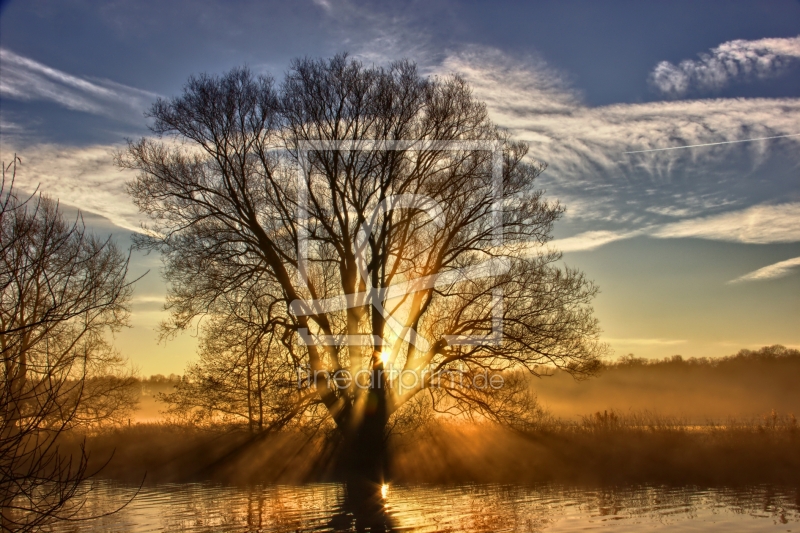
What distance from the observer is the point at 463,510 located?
15578 millimetres

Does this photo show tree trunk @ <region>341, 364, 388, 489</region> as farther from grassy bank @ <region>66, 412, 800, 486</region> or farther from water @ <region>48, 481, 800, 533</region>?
grassy bank @ <region>66, 412, 800, 486</region>

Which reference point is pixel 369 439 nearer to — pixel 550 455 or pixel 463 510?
pixel 463 510

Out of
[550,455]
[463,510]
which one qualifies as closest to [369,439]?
[463,510]

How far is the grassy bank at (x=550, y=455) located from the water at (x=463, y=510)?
1.19 meters

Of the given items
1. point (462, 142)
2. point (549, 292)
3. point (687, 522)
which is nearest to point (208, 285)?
point (462, 142)

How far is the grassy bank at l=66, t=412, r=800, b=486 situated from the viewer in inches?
774

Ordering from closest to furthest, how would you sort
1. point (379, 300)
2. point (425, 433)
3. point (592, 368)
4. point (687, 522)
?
point (687, 522)
point (592, 368)
point (379, 300)
point (425, 433)

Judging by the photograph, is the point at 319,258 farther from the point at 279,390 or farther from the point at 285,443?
the point at 285,443

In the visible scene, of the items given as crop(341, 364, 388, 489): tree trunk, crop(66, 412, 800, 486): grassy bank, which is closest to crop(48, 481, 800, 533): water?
crop(341, 364, 388, 489): tree trunk

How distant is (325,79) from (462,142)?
4.22m

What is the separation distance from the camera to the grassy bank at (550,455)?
19.7 m

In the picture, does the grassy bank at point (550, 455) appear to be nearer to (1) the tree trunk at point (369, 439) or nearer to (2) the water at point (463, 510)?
(1) the tree trunk at point (369, 439)

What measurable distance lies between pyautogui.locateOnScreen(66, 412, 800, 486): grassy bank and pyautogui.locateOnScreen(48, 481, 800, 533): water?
3.91 ft

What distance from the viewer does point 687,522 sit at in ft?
45.6
